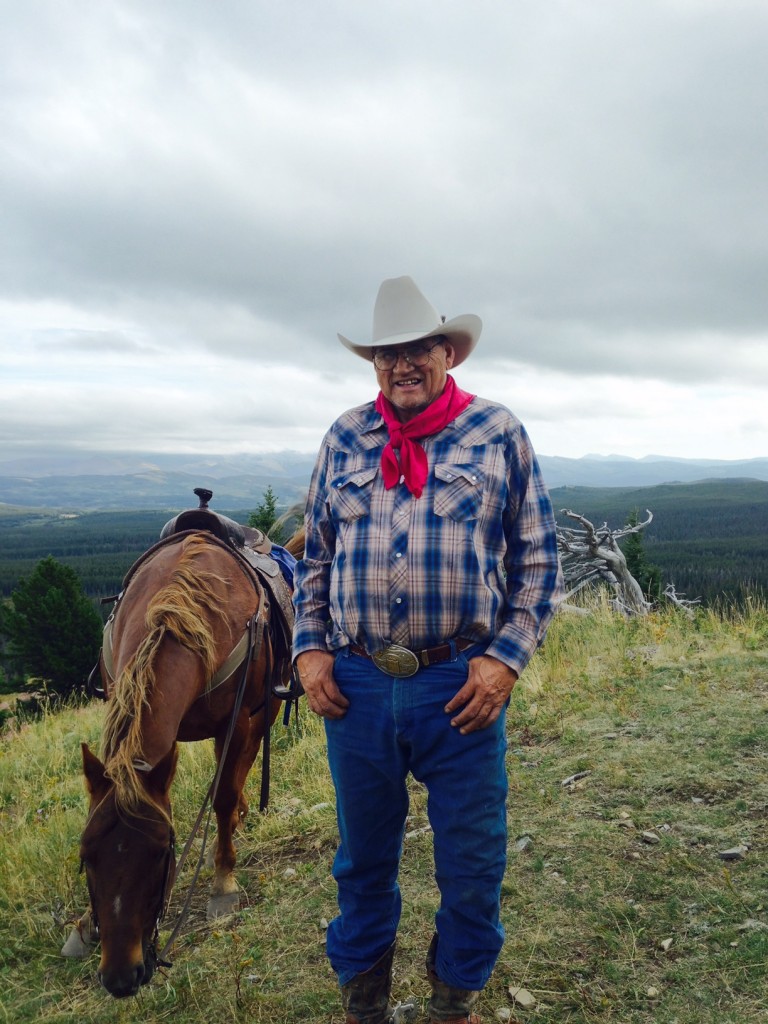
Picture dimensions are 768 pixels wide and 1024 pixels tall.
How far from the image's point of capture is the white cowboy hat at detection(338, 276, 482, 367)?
2268 millimetres

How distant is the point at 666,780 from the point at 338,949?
2.12 m

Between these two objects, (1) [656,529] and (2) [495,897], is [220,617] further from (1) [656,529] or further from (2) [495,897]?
(1) [656,529]

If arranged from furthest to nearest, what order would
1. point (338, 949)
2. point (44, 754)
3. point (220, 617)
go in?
point (44, 754) < point (220, 617) < point (338, 949)

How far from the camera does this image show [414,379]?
88.4 inches

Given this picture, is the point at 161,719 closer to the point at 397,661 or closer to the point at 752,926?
the point at 397,661

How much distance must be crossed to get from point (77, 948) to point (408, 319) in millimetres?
3086

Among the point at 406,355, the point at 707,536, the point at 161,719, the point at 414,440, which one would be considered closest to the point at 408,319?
the point at 406,355

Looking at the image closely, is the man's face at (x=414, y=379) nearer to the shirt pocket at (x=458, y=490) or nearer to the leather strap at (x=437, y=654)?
the shirt pocket at (x=458, y=490)

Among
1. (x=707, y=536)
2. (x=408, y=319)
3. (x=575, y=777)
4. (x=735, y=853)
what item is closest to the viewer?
(x=408, y=319)

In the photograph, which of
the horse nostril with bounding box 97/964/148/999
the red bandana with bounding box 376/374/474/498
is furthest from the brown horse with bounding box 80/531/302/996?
the red bandana with bounding box 376/374/474/498

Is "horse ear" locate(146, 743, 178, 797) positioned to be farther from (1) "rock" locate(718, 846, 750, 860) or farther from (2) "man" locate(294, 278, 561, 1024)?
(1) "rock" locate(718, 846, 750, 860)

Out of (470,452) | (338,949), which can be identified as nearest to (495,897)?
(338,949)

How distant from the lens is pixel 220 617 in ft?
10.3

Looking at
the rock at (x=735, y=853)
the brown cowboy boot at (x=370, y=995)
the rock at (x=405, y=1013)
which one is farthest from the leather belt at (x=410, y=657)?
the rock at (x=735, y=853)
